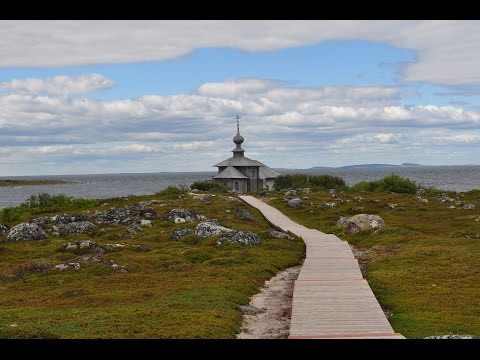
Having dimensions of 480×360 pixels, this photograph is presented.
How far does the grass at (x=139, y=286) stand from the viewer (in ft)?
61.1

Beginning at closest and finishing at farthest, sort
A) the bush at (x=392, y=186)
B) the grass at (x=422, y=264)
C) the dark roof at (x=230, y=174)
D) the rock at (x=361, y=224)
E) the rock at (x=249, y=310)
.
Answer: the grass at (x=422, y=264) → the rock at (x=249, y=310) → the rock at (x=361, y=224) → the bush at (x=392, y=186) → the dark roof at (x=230, y=174)

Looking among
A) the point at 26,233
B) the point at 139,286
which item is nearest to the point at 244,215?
the point at 26,233

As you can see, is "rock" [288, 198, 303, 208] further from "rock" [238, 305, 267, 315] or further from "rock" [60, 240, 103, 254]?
"rock" [238, 305, 267, 315]

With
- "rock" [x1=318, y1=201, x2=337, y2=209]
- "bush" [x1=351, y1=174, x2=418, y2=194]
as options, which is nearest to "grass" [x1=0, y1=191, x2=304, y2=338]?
"rock" [x1=318, y1=201, x2=337, y2=209]

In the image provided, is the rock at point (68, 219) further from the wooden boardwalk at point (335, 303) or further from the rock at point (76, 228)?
the wooden boardwalk at point (335, 303)

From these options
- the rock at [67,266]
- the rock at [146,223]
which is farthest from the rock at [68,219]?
the rock at [67,266]

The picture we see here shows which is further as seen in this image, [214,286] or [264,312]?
[214,286]

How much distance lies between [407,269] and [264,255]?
8.77 m

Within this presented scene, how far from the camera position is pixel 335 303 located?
20.4 metres

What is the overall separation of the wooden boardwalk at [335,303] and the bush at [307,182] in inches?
2897

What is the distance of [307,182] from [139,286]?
83.8 meters
